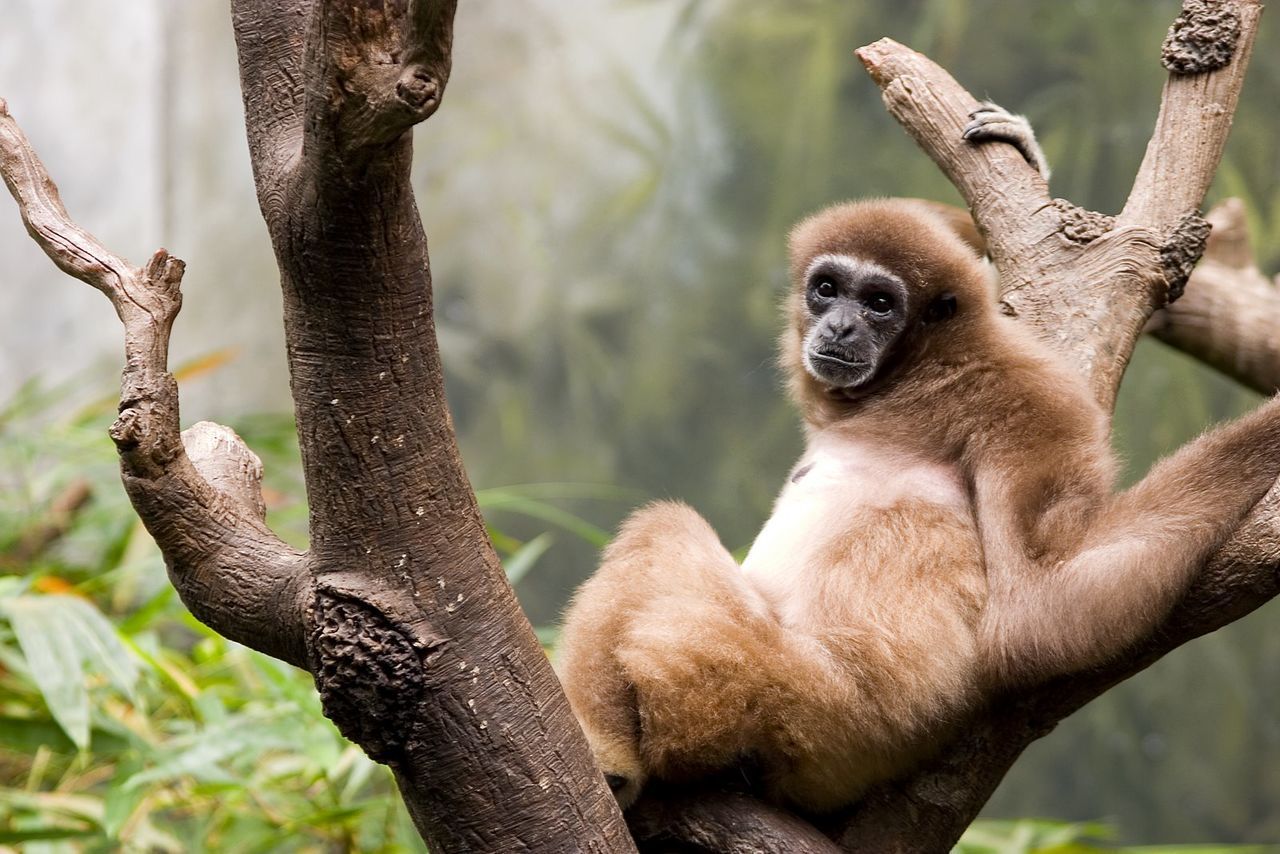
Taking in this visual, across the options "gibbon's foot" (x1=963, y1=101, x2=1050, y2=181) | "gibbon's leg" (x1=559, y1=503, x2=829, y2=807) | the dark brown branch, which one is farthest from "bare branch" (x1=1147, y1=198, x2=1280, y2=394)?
the dark brown branch

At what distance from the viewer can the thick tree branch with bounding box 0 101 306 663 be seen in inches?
74.1

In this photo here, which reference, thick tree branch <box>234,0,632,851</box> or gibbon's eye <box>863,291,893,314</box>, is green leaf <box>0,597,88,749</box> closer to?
thick tree branch <box>234,0,632,851</box>

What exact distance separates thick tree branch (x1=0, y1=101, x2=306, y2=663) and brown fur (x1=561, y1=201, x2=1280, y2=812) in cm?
63

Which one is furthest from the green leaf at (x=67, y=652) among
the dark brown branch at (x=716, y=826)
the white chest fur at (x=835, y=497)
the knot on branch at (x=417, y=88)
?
the knot on branch at (x=417, y=88)


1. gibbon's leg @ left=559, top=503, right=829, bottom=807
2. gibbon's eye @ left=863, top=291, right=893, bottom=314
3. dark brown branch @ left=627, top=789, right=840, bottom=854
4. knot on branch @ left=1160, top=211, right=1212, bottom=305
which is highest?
gibbon's eye @ left=863, top=291, right=893, bottom=314

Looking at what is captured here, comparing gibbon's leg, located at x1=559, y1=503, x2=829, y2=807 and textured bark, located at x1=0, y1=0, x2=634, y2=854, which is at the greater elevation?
textured bark, located at x1=0, y1=0, x2=634, y2=854

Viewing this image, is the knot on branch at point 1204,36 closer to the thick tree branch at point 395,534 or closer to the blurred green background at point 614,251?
the thick tree branch at point 395,534

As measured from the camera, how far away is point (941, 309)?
2570 mm

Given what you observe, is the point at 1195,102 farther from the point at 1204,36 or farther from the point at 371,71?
the point at 371,71

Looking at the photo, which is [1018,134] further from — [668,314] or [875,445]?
[668,314]

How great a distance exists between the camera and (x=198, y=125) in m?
7.92

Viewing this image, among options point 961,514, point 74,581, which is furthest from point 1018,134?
point 74,581

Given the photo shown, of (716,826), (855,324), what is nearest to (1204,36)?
(855,324)

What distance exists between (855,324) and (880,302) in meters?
0.09
